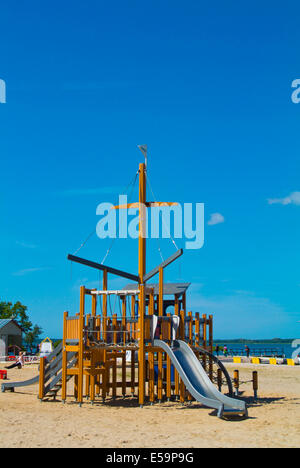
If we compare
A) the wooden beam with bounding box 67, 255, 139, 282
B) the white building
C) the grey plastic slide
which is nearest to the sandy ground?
the grey plastic slide

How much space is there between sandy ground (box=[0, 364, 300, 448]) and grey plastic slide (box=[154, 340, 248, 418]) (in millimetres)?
437

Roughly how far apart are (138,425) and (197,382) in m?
3.75

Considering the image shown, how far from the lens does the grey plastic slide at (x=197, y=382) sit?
15250 millimetres

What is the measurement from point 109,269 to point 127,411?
5.43m

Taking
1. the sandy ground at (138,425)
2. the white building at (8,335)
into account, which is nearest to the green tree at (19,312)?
the white building at (8,335)

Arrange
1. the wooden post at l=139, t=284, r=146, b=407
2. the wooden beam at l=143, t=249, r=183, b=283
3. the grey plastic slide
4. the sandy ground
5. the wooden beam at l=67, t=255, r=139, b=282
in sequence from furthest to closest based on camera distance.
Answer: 1. the wooden beam at l=143, t=249, r=183, b=283
2. the wooden beam at l=67, t=255, r=139, b=282
3. the wooden post at l=139, t=284, r=146, b=407
4. the grey plastic slide
5. the sandy ground

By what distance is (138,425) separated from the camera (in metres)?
13.9

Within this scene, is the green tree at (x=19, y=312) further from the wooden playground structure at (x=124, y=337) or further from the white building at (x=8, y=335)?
the wooden playground structure at (x=124, y=337)

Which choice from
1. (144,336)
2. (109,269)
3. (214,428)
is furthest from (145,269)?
(214,428)

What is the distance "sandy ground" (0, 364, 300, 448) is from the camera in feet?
37.7

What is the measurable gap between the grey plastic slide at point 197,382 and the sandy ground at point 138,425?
44 cm

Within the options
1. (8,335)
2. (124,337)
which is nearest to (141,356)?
(124,337)

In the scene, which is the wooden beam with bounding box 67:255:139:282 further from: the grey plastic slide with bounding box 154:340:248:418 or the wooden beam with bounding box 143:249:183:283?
the grey plastic slide with bounding box 154:340:248:418
